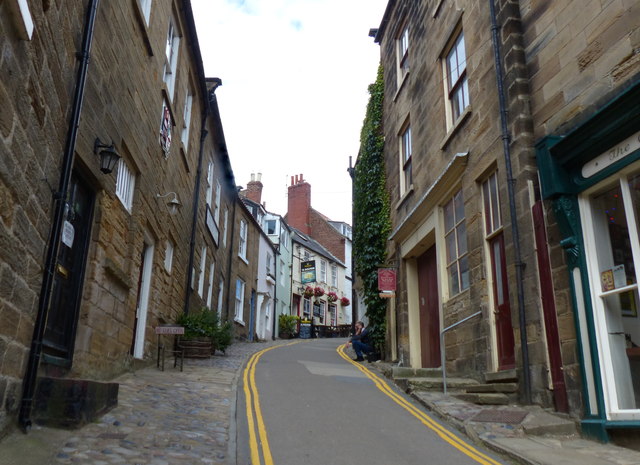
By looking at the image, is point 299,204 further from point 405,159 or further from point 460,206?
point 460,206

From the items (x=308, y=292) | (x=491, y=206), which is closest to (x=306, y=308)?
(x=308, y=292)

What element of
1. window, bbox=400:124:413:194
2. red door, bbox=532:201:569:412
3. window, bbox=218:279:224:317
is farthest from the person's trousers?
red door, bbox=532:201:569:412

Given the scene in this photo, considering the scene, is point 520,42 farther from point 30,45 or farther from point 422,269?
point 30,45

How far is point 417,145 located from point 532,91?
4.73m

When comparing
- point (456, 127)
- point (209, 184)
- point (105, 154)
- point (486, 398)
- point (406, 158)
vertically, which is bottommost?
point (486, 398)

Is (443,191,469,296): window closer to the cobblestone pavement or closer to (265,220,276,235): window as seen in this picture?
the cobblestone pavement

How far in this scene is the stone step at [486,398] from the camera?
715 cm

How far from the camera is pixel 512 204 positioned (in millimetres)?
7566

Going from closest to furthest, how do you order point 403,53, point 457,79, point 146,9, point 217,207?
point 146,9, point 457,79, point 403,53, point 217,207

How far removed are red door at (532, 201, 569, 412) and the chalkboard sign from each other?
1029 inches

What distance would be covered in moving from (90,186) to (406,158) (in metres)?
8.07

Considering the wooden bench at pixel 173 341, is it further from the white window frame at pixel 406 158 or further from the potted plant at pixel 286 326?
the potted plant at pixel 286 326

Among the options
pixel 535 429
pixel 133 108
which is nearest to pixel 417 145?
pixel 133 108

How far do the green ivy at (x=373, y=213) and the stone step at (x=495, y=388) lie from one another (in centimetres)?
603
